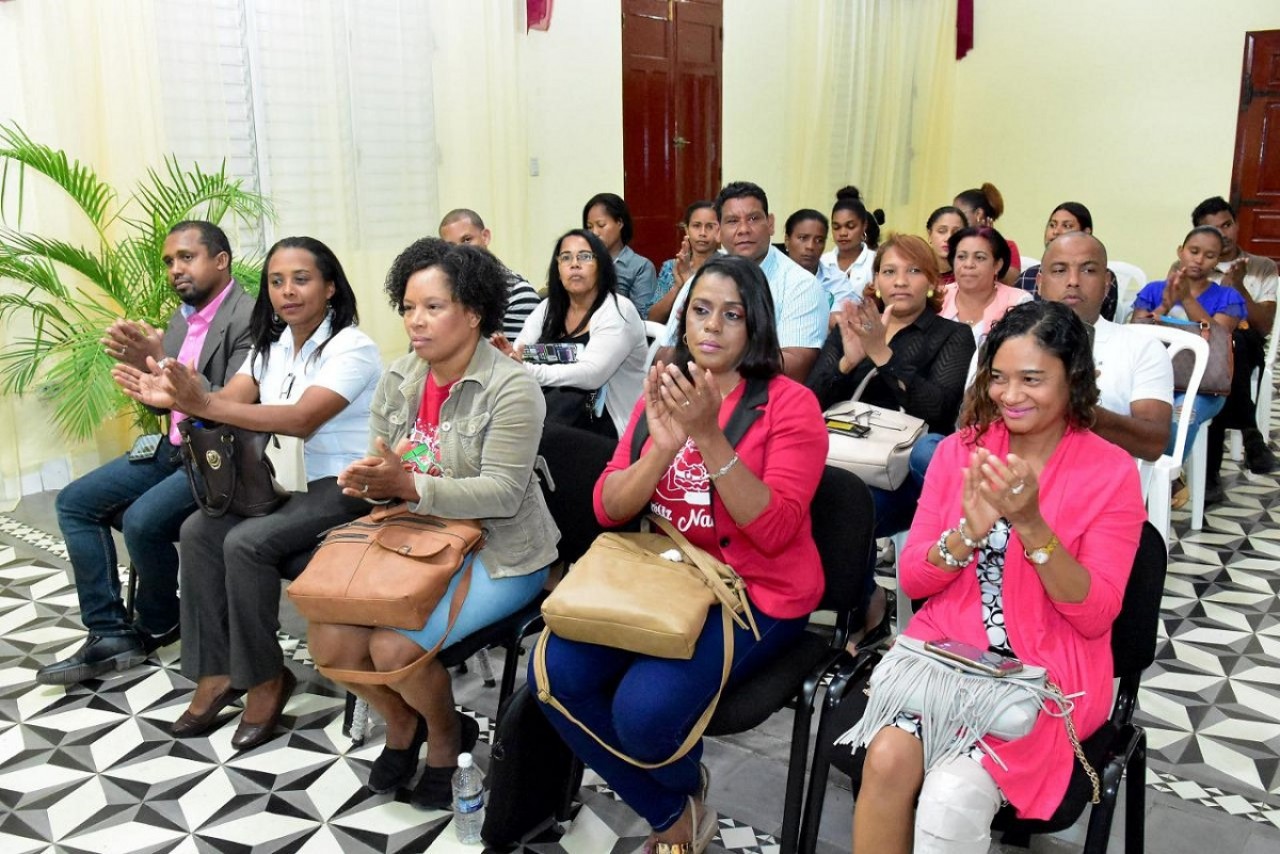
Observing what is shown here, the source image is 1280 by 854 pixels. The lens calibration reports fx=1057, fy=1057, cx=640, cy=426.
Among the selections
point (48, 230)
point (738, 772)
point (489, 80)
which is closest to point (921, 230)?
point (489, 80)

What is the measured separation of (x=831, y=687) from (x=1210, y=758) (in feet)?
4.04

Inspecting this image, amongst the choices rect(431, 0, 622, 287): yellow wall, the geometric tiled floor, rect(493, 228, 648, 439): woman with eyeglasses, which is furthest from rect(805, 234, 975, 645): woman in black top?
rect(431, 0, 622, 287): yellow wall

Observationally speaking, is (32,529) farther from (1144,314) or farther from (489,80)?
(1144,314)

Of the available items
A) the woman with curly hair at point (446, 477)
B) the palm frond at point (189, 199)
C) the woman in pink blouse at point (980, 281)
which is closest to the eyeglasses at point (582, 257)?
the woman with curly hair at point (446, 477)

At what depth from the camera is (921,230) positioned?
9719 mm

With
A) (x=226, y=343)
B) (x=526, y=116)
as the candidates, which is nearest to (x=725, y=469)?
(x=226, y=343)

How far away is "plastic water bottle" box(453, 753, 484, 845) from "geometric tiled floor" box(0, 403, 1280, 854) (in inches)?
1.3

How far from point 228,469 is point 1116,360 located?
90.8 inches

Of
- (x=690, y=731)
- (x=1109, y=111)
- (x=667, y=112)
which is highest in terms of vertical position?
(x=1109, y=111)

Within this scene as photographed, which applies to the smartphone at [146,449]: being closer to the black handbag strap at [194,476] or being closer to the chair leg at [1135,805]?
the black handbag strap at [194,476]

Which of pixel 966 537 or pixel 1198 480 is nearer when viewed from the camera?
pixel 966 537

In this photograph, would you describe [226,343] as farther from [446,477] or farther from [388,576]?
[388,576]

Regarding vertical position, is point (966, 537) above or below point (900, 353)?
below

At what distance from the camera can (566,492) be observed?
246cm
